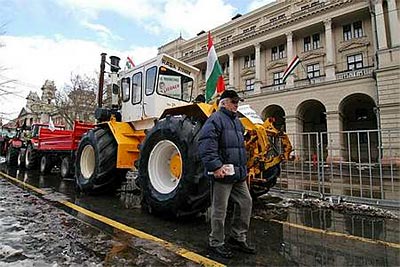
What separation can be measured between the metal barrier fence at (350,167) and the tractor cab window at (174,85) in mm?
3116

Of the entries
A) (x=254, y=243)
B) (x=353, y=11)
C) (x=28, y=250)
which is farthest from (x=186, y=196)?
(x=353, y=11)

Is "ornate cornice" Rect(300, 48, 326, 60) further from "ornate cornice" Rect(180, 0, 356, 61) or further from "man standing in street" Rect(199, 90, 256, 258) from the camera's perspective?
"man standing in street" Rect(199, 90, 256, 258)

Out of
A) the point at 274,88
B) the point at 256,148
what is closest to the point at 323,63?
the point at 274,88

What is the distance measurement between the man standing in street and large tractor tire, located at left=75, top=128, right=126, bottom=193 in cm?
360

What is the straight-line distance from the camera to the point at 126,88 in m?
6.71

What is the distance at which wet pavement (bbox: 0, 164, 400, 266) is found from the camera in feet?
9.89

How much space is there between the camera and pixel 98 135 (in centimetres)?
641

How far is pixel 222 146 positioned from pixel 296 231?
1.87m

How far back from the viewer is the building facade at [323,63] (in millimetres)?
23938

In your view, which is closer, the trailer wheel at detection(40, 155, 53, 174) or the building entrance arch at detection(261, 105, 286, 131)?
the trailer wheel at detection(40, 155, 53, 174)

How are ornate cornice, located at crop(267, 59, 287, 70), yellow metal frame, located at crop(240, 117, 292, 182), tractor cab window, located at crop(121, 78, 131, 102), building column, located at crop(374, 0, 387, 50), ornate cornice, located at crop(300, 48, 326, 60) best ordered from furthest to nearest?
ornate cornice, located at crop(267, 59, 287, 70) → ornate cornice, located at crop(300, 48, 326, 60) → building column, located at crop(374, 0, 387, 50) → tractor cab window, located at crop(121, 78, 131, 102) → yellow metal frame, located at crop(240, 117, 292, 182)

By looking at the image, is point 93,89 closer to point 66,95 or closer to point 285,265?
point 66,95

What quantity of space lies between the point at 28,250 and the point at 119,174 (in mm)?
3466

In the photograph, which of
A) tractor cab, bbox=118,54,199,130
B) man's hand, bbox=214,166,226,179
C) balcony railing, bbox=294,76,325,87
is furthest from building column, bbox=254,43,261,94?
man's hand, bbox=214,166,226,179
